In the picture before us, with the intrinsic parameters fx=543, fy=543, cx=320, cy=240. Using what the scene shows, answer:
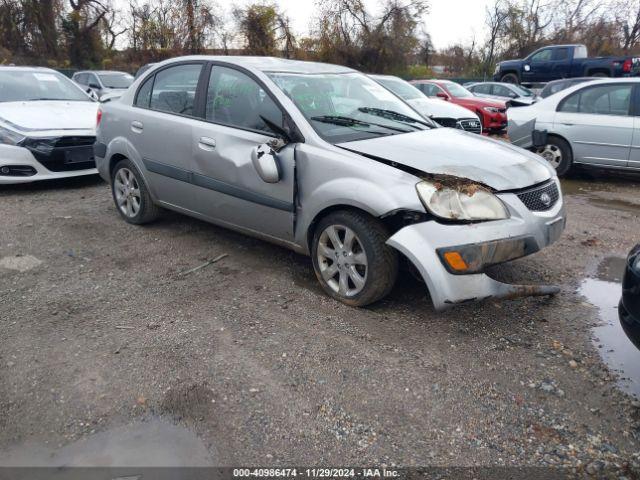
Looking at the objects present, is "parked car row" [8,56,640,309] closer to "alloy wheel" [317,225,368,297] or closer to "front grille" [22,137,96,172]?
"alloy wheel" [317,225,368,297]

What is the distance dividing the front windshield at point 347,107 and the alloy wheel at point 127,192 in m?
1.99

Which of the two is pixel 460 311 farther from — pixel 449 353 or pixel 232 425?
pixel 232 425

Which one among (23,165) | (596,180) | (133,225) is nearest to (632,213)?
(596,180)

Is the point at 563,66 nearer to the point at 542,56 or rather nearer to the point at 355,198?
the point at 542,56

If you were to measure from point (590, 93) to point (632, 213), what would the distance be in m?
2.43

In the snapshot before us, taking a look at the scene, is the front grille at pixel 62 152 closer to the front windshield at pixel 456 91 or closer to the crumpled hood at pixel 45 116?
the crumpled hood at pixel 45 116

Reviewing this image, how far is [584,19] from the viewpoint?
3625 cm

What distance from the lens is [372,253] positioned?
11.3 feet

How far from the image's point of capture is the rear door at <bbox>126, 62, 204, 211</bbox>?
15.2 ft

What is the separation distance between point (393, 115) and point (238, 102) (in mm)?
1260

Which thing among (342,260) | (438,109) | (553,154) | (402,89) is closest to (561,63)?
(402,89)

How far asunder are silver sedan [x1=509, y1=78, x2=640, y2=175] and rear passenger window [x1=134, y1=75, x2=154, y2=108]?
5.70 m

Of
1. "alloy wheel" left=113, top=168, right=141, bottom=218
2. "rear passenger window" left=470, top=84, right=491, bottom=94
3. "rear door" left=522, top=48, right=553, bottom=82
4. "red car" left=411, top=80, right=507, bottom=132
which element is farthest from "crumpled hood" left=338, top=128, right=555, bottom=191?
"rear door" left=522, top=48, right=553, bottom=82

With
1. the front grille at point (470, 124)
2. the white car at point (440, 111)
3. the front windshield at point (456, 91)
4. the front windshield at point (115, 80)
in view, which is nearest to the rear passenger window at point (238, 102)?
the white car at point (440, 111)
